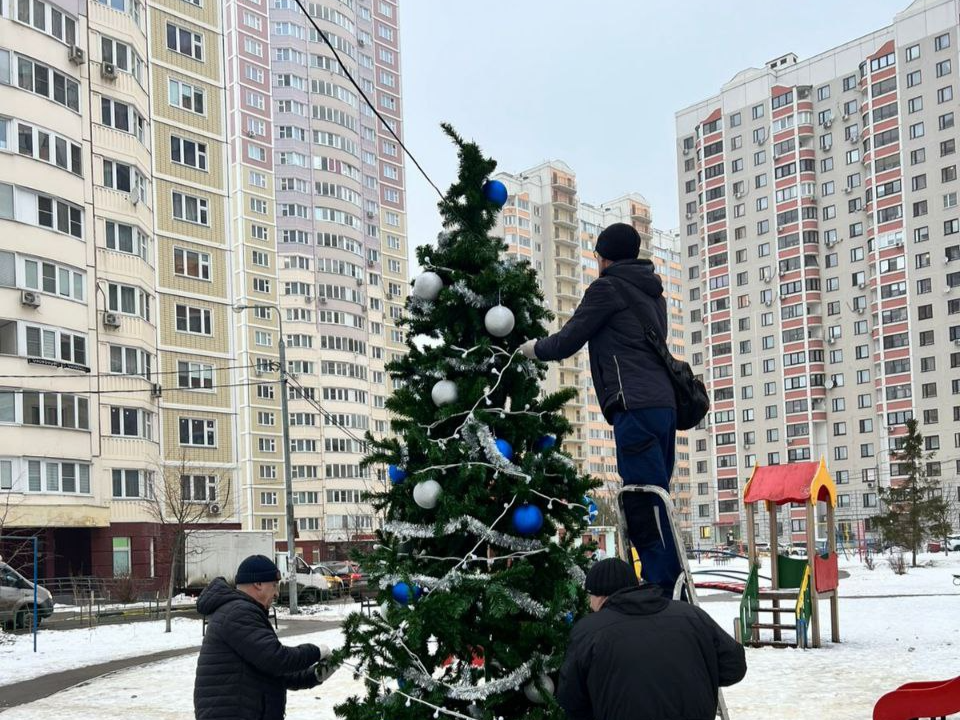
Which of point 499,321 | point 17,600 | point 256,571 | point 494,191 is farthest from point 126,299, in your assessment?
point 499,321

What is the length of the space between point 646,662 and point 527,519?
5.27 feet

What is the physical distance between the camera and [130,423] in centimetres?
4638

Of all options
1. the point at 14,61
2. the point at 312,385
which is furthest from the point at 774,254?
the point at 14,61

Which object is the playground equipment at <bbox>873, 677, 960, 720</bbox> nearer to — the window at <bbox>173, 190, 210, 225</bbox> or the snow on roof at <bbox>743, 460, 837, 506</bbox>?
the snow on roof at <bbox>743, 460, 837, 506</bbox>

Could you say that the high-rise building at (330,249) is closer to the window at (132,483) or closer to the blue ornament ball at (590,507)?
the window at (132,483)

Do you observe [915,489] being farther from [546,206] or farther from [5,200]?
[546,206]

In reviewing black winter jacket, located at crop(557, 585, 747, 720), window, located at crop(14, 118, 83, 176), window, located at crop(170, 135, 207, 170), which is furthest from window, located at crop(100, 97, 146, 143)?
black winter jacket, located at crop(557, 585, 747, 720)

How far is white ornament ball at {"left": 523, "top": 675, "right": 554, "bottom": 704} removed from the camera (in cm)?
570

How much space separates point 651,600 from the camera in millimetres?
4523

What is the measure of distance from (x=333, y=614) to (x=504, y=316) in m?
28.5

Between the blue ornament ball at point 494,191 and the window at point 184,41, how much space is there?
5327 centimetres

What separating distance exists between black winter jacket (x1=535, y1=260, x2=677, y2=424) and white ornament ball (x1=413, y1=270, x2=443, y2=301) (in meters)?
0.91

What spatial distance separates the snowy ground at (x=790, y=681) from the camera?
474 inches

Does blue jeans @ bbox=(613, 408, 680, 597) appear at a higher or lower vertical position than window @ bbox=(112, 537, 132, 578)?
higher
